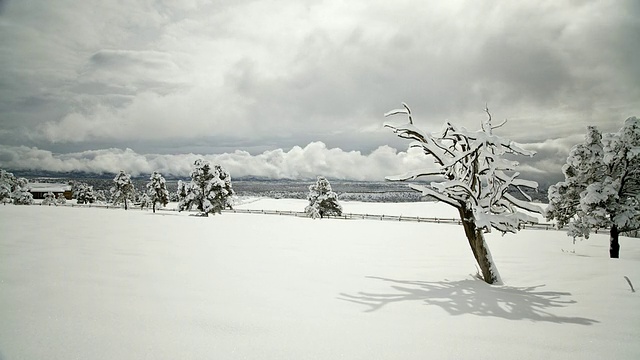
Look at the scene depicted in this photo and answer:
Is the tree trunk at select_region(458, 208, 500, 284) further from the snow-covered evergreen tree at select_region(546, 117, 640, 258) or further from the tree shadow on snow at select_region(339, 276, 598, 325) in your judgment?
the snow-covered evergreen tree at select_region(546, 117, 640, 258)

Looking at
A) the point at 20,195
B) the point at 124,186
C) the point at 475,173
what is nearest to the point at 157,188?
the point at 124,186

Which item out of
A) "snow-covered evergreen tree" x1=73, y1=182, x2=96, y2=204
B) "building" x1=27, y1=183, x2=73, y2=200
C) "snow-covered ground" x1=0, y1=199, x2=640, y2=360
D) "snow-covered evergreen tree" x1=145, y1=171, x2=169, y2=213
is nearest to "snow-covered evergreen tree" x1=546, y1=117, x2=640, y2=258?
"snow-covered ground" x1=0, y1=199, x2=640, y2=360

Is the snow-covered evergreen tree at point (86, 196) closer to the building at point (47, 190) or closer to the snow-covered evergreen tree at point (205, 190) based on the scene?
the building at point (47, 190)

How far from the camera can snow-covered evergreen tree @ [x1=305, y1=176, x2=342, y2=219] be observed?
1926 inches

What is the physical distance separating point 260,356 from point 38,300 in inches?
132

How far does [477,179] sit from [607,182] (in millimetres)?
12008

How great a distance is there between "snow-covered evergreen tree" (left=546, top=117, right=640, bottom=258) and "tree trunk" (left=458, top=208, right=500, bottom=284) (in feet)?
35.6

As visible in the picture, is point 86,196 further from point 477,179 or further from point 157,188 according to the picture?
point 477,179

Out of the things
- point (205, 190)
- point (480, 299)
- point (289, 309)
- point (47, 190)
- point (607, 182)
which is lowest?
point (47, 190)

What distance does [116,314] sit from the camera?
160 inches

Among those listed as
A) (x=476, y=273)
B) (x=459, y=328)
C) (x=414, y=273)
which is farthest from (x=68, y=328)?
(x=476, y=273)

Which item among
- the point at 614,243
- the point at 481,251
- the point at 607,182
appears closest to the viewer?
the point at 481,251

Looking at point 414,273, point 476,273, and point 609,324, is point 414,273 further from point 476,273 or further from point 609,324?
point 609,324

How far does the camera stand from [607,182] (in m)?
14.8
